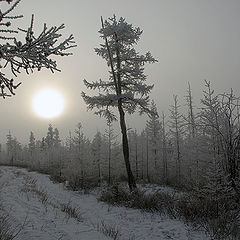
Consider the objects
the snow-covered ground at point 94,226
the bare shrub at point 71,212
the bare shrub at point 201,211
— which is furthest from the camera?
the bare shrub at point 71,212

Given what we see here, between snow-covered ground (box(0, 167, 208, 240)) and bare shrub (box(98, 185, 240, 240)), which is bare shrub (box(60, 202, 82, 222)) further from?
bare shrub (box(98, 185, 240, 240))

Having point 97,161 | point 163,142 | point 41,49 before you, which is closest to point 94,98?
point 41,49

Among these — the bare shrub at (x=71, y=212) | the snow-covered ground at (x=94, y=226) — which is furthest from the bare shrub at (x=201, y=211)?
the bare shrub at (x=71, y=212)

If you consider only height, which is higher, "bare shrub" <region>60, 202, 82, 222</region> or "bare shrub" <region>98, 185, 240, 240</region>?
"bare shrub" <region>98, 185, 240, 240</region>

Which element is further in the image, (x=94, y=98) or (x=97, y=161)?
(x=97, y=161)

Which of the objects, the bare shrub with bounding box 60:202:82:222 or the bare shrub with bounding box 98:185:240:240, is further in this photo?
the bare shrub with bounding box 60:202:82:222

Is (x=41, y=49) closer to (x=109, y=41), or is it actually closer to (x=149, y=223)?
(x=149, y=223)

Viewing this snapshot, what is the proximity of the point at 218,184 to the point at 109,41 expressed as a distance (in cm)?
1002

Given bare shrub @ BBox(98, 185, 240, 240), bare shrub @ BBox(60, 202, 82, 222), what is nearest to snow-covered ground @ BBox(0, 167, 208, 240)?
bare shrub @ BBox(98, 185, 240, 240)

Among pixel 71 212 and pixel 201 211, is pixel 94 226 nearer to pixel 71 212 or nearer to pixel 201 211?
pixel 71 212

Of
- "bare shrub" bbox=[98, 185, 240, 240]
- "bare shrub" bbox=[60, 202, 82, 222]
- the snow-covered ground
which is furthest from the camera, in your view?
"bare shrub" bbox=[60, 202, 82, 222]

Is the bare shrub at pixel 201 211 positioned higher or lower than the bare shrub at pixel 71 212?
higher

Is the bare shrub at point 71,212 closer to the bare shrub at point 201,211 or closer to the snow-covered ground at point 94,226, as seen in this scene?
the snow-covered ground at point 94,226

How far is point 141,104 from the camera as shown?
13875 mm
